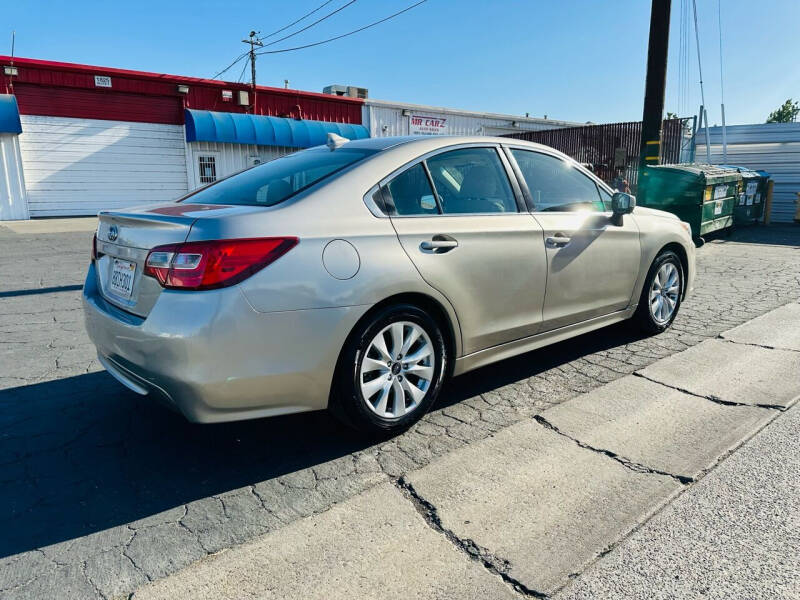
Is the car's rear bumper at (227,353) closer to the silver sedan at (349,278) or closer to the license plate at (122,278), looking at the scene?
the silver sedan at (349,278)

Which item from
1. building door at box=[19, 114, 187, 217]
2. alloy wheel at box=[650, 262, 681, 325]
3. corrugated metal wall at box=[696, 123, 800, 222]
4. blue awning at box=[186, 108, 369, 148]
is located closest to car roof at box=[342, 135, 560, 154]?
alloy wheel at box=[650, 262, 681, 325]

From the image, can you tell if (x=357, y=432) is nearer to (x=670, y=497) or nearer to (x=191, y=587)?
(x=191, y=587)

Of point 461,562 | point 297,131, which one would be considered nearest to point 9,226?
point 297,131

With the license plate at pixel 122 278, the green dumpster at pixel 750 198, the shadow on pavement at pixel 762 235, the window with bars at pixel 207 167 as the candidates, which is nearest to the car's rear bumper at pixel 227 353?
the license plate at pixel 122 278

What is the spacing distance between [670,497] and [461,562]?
103 centimetres

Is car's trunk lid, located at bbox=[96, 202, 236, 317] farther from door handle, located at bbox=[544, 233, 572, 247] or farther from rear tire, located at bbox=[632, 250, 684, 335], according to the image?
rear tire, located at bbox=[632, 250, 684, 335]

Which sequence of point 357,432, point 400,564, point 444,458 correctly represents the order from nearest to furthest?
A: point 400,564 < point 444,458 < point 357,432

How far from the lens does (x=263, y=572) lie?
80.5 inches

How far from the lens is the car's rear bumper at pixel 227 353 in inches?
95.3

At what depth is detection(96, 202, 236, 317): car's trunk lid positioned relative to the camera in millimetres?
2559

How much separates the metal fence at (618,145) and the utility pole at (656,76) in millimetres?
5742

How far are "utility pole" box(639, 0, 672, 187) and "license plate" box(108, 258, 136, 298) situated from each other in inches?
390

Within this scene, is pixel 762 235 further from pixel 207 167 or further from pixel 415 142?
pixel 207 167

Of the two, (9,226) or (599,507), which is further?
(9,226)
